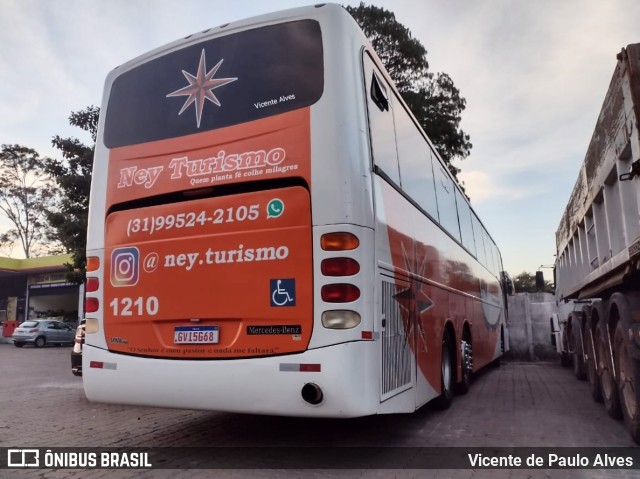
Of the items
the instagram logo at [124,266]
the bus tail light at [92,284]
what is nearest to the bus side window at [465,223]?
the instagram logo at [124,266]

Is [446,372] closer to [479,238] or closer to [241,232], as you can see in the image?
[241,232]

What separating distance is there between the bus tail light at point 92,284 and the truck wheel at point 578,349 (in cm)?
785

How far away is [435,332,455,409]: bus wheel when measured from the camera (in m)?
7.10

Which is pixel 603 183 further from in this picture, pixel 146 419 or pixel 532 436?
pixel 146 419

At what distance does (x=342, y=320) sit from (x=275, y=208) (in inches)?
43.6

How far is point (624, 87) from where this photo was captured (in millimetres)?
4508

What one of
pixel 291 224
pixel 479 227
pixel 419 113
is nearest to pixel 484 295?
pixel 479 227

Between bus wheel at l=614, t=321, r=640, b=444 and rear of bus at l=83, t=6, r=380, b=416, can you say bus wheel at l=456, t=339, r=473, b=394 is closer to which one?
bus wheel at l=614, t=321, r=640, b=444

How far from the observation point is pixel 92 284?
5371 mm

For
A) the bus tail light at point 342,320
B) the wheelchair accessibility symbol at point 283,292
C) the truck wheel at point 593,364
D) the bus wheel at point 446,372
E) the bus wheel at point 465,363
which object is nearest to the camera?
the bus tail light at point 342,320

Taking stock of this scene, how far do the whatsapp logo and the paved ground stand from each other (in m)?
2.13

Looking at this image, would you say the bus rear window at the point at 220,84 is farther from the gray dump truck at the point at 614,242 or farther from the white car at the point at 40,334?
the white car at the point at 40,334

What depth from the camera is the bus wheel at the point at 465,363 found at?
8.52m

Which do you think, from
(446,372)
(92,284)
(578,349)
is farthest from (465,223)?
(92,284)
